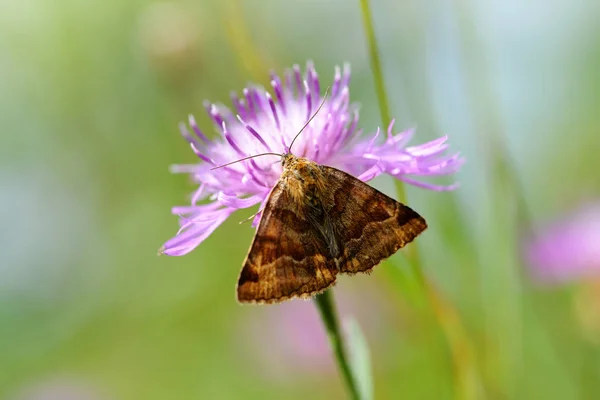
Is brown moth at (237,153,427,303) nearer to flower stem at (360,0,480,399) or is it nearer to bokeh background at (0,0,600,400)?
flower stem at (360,0,480,399)

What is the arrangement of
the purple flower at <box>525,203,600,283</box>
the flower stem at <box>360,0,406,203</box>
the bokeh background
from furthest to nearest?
the purple flower at <box>525,203,600,283</box>
the bokeh background
the flower stem at <box>360,0,406,203</box>

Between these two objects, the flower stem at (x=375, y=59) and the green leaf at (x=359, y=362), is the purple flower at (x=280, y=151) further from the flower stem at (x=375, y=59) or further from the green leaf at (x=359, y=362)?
the green leaf at (x=359, y=362)

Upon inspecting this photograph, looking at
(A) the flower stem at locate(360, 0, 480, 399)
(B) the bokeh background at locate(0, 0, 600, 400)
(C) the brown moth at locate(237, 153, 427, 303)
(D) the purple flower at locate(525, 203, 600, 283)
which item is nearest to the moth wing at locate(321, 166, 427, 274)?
(C) the brown moth at locate(237, 153, 427, 303)

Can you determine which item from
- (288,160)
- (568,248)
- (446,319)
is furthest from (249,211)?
(288,160)

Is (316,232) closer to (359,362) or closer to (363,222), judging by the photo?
(363,222)

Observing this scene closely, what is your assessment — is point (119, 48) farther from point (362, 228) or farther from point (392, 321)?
point (362, 228)

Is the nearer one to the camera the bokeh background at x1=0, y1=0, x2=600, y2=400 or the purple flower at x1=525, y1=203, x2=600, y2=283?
the bokeh background at x1=0, y1=0, x2=600, y2=400

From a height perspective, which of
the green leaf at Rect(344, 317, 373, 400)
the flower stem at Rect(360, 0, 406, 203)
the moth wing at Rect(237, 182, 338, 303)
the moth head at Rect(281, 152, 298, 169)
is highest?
the flower stem at Rect(360, 0, 406, 203)
